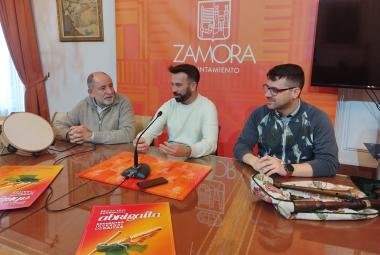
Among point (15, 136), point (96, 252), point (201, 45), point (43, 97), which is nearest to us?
point (96, 252)

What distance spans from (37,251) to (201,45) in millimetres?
2425

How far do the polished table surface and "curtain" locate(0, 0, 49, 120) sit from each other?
316 cm

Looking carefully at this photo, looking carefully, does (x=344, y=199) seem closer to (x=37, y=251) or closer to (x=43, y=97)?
(x=37, y=251)

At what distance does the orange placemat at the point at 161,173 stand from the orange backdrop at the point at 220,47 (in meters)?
1.49

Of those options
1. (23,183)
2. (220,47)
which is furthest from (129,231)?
(220,47)

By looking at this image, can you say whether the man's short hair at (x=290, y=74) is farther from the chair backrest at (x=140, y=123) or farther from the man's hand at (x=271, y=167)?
the chair backrest at (x=140, y=123)

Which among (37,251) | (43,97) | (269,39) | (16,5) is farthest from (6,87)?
(37,251)

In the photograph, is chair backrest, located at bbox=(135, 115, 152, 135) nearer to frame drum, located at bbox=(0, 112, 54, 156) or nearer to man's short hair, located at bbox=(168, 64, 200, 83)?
man's short hair, located at bbox=(168, 64, 200, 83)

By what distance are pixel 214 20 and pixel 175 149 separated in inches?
66.7

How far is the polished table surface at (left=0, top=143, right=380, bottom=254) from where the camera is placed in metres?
0.81

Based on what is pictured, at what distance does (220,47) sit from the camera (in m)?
2.80

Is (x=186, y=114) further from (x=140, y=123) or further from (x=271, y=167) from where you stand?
(x=271, y=167)

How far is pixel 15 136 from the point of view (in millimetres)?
1563

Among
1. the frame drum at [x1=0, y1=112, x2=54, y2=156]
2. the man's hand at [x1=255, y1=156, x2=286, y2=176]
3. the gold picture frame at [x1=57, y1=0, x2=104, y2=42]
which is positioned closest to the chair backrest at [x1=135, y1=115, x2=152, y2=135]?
the frame drum at [x1=0, y1=112, x2=54, y2=156]
